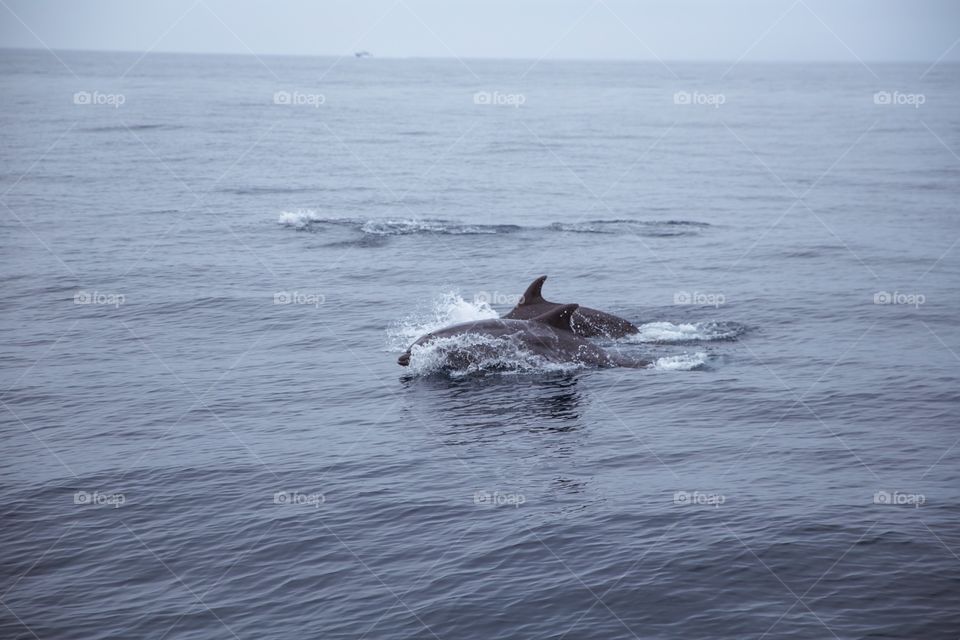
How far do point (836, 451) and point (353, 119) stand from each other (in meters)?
98.5

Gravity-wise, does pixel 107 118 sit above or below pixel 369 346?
above

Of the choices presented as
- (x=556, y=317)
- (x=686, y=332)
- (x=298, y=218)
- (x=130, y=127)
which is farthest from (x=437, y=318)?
(x=130, y=127)

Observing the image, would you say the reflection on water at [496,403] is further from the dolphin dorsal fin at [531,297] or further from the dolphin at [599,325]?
the dolphin at [599,325]

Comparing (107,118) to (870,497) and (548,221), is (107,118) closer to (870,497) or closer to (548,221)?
(548,221)

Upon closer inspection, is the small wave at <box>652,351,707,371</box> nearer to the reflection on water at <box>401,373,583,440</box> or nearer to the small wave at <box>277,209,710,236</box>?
the reflection on water at <box>401,373,583,440</box>

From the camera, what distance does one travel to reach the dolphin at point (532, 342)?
26328 mm

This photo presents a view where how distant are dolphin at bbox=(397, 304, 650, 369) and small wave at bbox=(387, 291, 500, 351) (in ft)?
8.59

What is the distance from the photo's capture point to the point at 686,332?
30094 millimetres

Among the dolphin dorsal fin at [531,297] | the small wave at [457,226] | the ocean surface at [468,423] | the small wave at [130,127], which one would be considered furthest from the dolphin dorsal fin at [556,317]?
the small wave at [130,127]

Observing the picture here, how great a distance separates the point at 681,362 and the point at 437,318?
308 inches

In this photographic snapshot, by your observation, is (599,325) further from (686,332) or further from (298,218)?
(298,218)

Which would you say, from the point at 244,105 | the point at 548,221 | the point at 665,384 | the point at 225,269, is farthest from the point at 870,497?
the point at 244,105

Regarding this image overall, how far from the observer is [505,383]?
25.5m

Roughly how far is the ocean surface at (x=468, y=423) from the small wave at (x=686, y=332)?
0.13m
